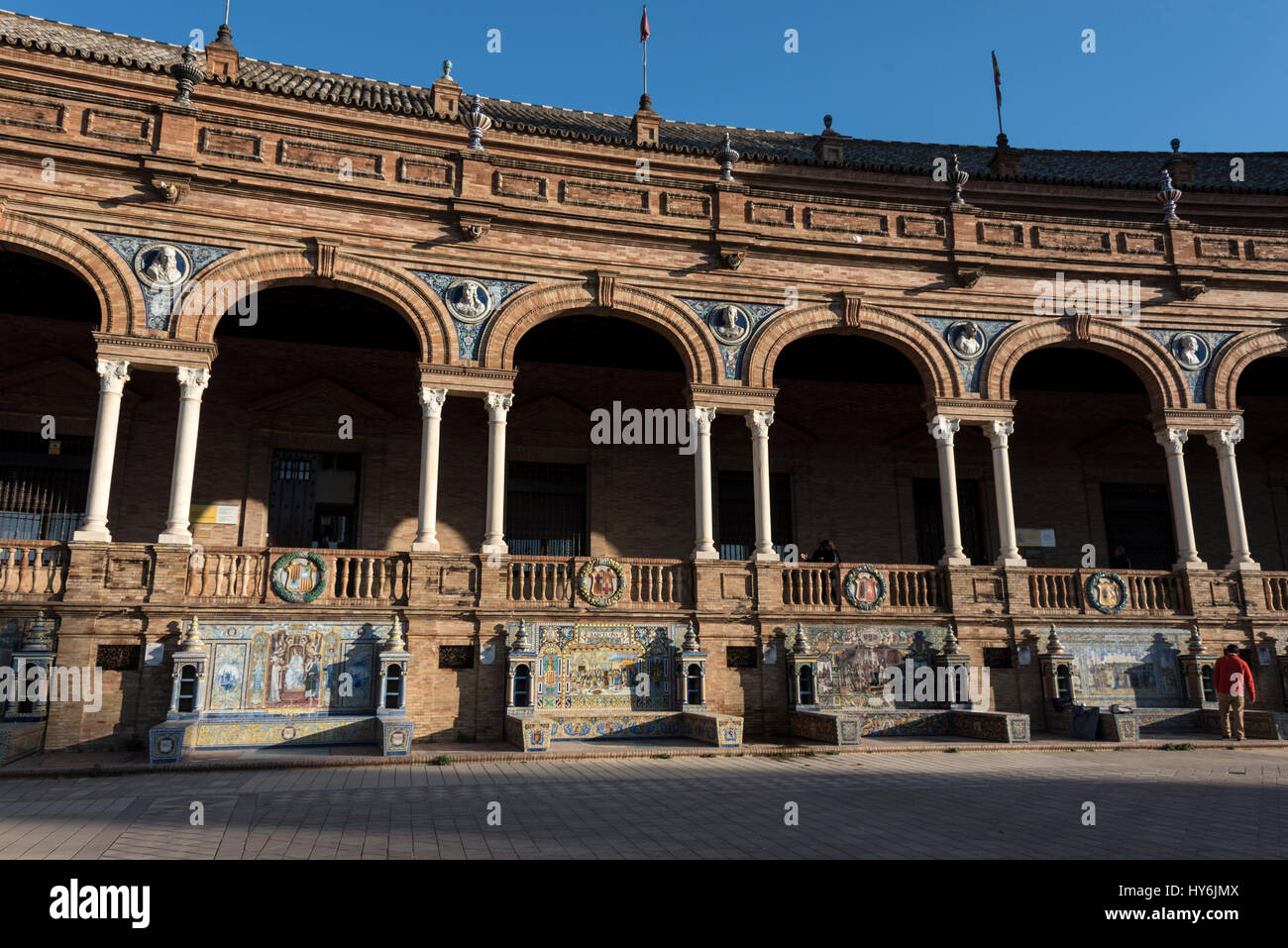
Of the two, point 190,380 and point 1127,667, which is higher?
point 190,380

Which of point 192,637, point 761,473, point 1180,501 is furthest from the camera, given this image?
point 1180,501

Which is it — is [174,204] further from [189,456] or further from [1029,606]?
[1029,606]

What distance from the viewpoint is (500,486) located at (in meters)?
14.3

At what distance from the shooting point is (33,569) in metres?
12.0

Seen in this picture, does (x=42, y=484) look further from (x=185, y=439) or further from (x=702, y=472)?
(x=702, y=472)

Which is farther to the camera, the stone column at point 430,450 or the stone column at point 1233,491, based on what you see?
the stone column at point 1233,491

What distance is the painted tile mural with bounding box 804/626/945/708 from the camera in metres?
14.3

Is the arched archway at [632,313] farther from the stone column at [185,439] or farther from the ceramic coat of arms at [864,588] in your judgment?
the stone column at [185,439]

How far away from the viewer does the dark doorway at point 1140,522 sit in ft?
66.4

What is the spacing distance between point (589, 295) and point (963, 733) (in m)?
9.09

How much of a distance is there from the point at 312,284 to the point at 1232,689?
50.4 feet

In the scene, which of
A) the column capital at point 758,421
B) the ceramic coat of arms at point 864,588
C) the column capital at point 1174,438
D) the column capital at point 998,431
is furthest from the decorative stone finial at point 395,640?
the column capital at point 1174,438

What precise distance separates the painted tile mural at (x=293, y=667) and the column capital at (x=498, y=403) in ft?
12.4

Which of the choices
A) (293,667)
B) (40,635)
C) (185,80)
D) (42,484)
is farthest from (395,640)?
(185,80)
